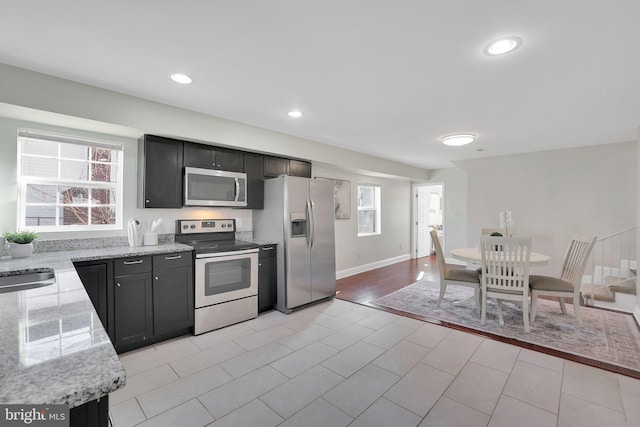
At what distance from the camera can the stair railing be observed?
13.3 feet

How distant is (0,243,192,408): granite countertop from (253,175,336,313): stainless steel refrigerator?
97.0 inches

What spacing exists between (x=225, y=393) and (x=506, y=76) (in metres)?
3.24

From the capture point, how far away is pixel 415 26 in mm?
1724

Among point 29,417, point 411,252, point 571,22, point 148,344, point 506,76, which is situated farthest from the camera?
point 411,252

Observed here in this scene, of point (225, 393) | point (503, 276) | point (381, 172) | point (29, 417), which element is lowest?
point (225, 393)

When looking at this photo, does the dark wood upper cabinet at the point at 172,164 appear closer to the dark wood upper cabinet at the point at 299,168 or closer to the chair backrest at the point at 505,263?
the dark wood upper cabinet at the point at 299,168

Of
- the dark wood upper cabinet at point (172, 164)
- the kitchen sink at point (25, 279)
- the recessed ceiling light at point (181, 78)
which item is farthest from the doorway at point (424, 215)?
the kitchen sink at point (25, 279)

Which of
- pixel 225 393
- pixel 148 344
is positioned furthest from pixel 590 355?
pixel 148 344

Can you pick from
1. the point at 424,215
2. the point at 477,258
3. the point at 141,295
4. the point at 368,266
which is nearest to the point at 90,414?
the point at 141,295

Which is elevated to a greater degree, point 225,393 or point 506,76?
point 506,76

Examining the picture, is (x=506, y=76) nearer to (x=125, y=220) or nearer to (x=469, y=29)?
(x=469, y=29)

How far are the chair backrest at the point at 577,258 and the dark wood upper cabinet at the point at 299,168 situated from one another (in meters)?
3.53

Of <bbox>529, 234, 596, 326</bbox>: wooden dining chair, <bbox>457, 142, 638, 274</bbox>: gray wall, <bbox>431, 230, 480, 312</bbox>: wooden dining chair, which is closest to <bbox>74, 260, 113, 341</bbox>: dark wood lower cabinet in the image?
<bbox>431, 230, 480, 312</bbox>: wooden dining chair

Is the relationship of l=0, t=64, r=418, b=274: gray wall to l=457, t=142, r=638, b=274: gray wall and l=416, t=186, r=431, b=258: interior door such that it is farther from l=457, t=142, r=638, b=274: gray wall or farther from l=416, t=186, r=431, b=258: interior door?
l=416, t=186, r=431, b=258: interior door
